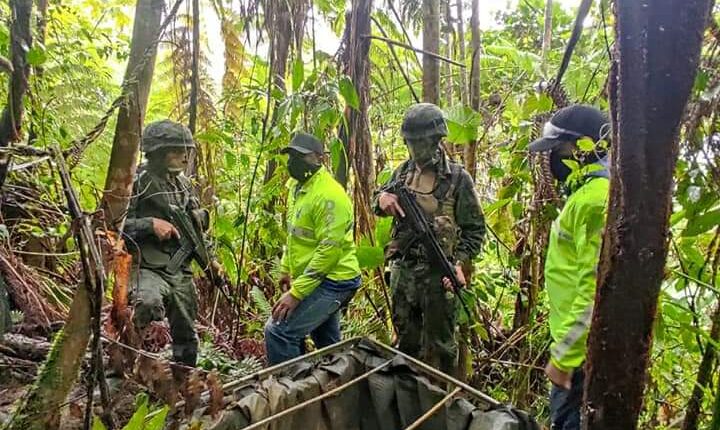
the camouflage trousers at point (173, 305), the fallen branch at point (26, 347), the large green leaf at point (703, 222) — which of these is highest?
the large green leaf at point (703, 222)

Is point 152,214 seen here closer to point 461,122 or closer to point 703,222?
point 461,122

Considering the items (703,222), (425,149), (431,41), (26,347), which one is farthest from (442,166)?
(26,347)

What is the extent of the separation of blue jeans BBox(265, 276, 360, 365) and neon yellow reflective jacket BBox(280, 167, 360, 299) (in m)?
0.07

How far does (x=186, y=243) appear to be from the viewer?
3.51 meters

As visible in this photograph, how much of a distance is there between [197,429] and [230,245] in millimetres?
2938

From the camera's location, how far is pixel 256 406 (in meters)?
2.24

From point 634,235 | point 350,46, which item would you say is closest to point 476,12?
point 350,46

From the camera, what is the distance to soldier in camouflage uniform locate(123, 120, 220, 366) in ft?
10.6

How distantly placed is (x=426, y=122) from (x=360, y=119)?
2.96 ft

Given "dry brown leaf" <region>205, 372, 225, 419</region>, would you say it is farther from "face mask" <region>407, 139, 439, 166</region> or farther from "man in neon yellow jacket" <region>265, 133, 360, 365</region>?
"face mask" <region>407, 139, 439, 166</region>

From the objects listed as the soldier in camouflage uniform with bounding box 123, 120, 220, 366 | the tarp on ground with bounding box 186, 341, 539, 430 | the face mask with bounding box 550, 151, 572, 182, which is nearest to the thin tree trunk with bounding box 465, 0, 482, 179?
the face mask with bounding box 550, 151, 572, 182

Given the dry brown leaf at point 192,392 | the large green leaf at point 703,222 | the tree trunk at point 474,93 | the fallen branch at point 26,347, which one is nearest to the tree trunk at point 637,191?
the large green leaf at point 703,222

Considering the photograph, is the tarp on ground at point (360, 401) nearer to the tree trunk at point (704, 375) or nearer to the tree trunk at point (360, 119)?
the tree trunk at point (704, 375)

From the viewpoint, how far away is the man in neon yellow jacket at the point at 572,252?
211 cm
